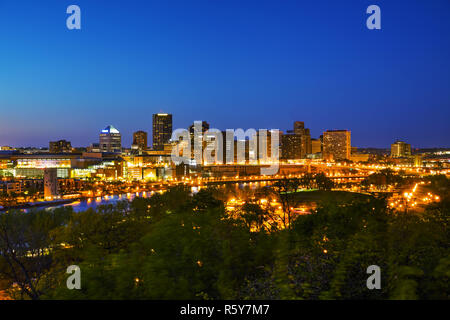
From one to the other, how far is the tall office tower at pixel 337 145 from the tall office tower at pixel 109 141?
58.3 metres

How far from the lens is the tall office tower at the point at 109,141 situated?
86.6m

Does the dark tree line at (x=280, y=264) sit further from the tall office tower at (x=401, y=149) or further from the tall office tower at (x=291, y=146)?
the tall office tower at (x=401, y=149)

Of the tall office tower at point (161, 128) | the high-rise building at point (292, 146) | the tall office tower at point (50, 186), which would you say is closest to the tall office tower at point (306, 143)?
the high-rise building at point (292, 146)

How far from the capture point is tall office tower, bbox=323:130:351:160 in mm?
101838

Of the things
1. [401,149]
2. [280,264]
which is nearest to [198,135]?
[401,149]

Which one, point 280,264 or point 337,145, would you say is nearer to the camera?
point 280,264

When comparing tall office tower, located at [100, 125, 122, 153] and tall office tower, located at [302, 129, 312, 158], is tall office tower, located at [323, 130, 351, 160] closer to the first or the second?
tall office tower, located at [302, 129, 312, 158]

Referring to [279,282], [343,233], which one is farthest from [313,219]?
[279,282]

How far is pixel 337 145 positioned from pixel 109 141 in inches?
2556

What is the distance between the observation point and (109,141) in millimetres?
86688

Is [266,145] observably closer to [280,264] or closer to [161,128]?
[161,128]
